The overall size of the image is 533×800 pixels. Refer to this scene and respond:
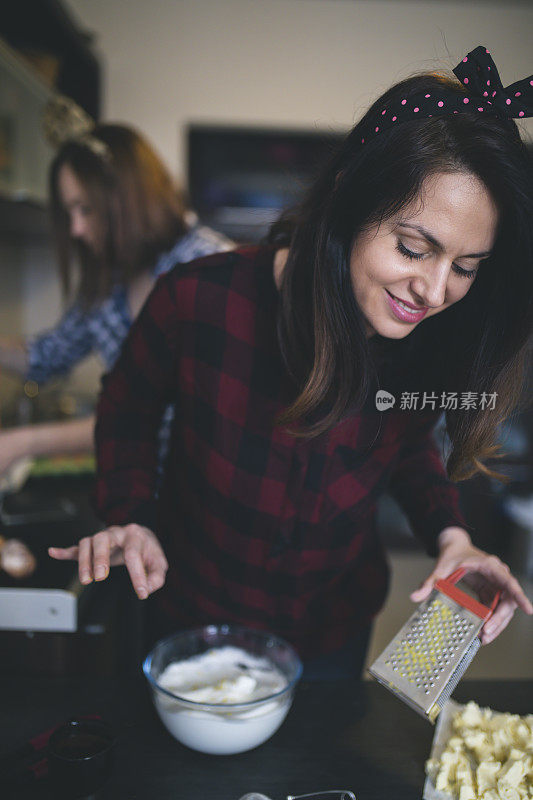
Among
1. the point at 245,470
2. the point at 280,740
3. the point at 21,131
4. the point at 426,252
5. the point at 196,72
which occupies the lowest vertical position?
the point at 280,740

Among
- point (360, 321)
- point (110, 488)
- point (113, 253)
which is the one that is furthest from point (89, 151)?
point (360, 321)

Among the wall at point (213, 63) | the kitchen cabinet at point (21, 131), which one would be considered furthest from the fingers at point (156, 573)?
the wall at point (213, 63)

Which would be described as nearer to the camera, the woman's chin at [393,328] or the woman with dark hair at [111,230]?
the woman's chin at [393,328]

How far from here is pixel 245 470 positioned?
0.98 meters

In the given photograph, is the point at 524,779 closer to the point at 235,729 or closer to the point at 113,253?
the point at 235,729

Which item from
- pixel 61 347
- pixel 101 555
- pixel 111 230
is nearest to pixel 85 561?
pixel 101 555

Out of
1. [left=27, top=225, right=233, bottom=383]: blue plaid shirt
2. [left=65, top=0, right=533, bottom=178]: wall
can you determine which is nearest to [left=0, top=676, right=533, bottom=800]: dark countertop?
[left=27, top=225, right=233, bottom=383]: blue plaid shirt

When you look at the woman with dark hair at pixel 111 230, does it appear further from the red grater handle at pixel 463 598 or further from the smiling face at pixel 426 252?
the red grater handle at pixel 463 598

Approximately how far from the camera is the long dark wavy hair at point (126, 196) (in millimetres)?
1471

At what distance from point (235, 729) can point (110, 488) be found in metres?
0.42

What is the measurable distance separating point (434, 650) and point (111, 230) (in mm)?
1164

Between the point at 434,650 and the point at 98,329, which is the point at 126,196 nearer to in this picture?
the point at 98,329

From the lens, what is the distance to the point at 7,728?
0.83 metres

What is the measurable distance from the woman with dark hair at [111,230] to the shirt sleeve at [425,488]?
2.18ft
